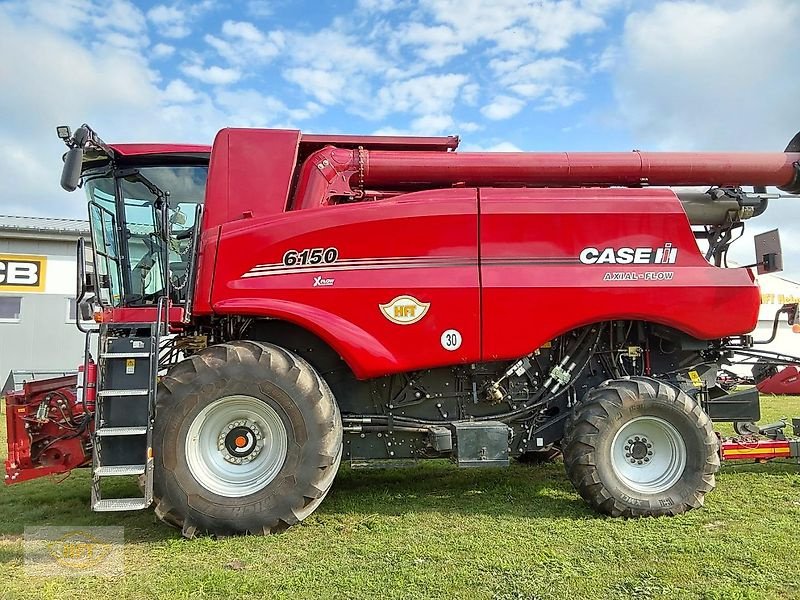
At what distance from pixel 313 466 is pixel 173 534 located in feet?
3.74

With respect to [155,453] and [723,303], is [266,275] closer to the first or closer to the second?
[155,453]

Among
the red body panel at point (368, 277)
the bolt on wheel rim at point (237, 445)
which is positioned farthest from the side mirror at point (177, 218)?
the bolt on wheel rim at point (237, 445)

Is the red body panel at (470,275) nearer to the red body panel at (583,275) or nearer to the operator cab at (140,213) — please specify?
the red body panel at (583,275)

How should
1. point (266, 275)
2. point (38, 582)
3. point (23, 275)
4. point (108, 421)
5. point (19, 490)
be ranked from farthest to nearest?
1. point (23, 275)
2. point (19, 490)
3. point (266, 275)
4. point (108, 421)
5. point (38, 582)

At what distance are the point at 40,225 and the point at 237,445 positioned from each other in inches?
733

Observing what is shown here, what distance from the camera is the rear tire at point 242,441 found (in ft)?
14.8

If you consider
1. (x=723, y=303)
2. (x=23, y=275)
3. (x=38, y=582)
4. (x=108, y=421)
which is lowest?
(x=38, y=582)

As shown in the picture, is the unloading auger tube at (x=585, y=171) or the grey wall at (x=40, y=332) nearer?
the unloading auger tube at (x=585, y=171)

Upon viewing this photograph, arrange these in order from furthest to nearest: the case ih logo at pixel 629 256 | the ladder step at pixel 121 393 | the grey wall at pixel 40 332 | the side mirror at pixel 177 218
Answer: the grey wall at pixel 40 332, the side mirror at pixel 177 218, the case ih logo at pixel 629 256, the ladder step at pixel 121 393

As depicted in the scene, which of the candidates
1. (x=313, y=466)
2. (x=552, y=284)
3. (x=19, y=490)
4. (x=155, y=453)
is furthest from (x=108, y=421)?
(x=552, y=284)

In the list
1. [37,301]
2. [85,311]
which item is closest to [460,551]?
[85,311]

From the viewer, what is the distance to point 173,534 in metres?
4.61

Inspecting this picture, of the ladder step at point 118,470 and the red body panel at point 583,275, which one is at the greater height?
the red body panel at point 583,275

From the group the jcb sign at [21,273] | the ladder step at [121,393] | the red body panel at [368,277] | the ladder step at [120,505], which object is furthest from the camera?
the jcb sign at [21,273]
